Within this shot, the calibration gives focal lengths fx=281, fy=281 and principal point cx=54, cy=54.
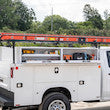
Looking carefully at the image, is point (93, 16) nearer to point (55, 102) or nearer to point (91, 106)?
point (91, 106)

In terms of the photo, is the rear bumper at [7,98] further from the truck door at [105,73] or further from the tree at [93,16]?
the tree at [93,16]

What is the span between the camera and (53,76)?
6949mm

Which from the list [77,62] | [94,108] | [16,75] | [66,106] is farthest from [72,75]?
[94,108]

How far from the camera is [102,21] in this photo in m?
117

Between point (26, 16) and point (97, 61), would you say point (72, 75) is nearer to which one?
point (97, 61)

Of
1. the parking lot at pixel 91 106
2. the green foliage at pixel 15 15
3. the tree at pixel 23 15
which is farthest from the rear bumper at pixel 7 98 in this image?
the tree at pixel 23 15

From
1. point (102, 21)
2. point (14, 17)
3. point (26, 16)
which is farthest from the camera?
point (102, 21)

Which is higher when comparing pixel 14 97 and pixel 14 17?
pixel 14 17

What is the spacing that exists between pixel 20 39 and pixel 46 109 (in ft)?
5.94

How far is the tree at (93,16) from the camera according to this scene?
11431 centimetres

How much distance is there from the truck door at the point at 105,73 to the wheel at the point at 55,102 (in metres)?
1.23

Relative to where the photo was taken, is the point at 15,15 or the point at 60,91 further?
the point at 15,15

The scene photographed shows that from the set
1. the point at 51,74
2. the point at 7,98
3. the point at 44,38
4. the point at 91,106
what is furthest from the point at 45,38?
the point at 91,106

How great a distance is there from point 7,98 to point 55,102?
46.3 inches
